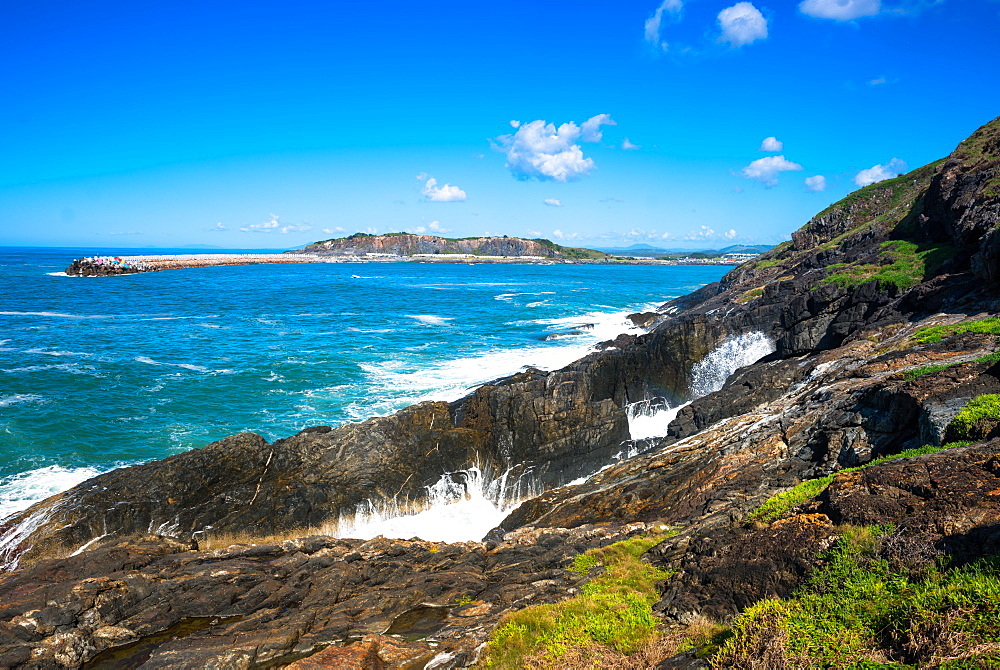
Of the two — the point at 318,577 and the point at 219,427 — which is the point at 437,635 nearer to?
the point at 318,577

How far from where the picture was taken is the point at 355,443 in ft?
66.1

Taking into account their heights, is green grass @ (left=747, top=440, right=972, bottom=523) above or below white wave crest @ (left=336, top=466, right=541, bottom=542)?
above

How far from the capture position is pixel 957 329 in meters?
16.7

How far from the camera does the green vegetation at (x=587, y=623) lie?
7.70 meters

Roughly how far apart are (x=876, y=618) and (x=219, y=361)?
138ft

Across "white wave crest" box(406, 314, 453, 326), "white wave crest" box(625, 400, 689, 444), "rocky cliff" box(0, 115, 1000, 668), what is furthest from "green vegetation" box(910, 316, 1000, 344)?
"white wave crest" box(406, 314, 453, 326)

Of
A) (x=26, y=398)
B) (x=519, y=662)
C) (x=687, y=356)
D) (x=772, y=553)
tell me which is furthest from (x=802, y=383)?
(x=26, y=398)

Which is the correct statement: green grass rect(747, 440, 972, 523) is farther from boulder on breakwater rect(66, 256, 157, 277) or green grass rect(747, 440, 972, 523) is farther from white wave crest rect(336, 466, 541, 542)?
boulder on breakwater rect(66, 256, 157, 277)

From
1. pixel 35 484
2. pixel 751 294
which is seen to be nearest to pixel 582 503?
pixel 35 484

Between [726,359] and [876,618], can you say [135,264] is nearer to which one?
[726,359]

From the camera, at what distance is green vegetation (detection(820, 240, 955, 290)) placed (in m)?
25.3

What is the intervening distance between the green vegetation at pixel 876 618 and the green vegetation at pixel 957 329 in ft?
41.8

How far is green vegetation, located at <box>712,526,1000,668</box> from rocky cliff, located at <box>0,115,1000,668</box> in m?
0.05

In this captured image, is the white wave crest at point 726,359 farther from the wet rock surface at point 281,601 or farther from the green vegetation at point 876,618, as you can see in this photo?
the green vegetation at point 876,618
